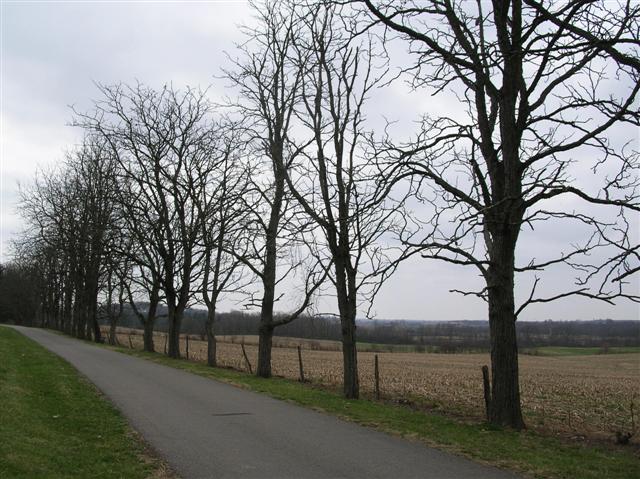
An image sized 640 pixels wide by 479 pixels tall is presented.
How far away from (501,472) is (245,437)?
12.0ft

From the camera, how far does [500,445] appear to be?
8.62m

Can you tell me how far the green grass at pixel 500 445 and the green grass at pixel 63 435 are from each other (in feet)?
13.4

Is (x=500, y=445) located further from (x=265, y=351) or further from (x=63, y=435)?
(x=265, y=351)

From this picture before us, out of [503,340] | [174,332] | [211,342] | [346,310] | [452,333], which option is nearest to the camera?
[503,340]

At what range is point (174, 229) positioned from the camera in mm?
30469

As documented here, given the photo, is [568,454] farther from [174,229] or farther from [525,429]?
[174,229]

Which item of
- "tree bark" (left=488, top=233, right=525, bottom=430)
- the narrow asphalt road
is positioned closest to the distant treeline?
the narrow asphalt road

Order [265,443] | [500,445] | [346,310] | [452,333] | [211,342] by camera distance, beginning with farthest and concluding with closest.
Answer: [452,333] → [211,342] → [346,310] → [500,445] → [265,443]

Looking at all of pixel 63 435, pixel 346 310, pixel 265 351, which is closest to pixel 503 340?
pixel 346 310

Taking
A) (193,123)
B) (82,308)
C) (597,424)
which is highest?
(193,123)

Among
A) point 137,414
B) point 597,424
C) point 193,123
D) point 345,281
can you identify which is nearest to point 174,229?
point 193,123

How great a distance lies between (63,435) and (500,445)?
20.6 ft

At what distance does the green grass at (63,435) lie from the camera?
6.58 m

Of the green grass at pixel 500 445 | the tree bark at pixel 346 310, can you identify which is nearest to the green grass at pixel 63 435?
the green grass at pixel 500 445
